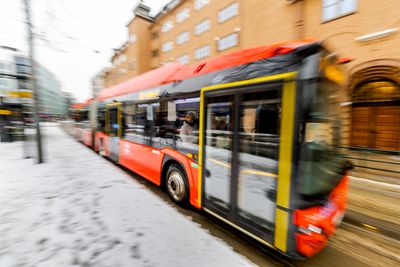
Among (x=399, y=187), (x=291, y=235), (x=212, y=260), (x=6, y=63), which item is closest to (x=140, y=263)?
(x=212, y=260)

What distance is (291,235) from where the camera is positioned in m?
2.31

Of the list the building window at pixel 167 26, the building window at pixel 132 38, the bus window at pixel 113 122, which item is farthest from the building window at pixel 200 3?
the bus window at pixel 113 122

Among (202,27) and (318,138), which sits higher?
(202,27)

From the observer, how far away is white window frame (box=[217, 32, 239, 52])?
18.5 metres

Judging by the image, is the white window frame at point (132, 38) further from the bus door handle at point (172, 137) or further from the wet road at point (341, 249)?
the wet road at point (341, 249)

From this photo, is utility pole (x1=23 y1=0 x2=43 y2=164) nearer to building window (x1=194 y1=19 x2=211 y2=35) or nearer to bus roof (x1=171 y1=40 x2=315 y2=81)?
bus roof (x1=171 y1=40 x2=315 y2=81)

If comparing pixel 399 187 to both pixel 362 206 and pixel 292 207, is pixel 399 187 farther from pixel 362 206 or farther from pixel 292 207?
pixel 292 207

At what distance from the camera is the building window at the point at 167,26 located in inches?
1135

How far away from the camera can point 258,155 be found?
2682 mm

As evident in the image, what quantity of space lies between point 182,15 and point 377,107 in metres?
24.6

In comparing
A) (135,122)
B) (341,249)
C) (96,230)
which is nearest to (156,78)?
(135,122)

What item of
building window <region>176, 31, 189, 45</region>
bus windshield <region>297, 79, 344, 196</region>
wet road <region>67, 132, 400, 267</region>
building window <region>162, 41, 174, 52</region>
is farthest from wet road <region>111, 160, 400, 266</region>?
building window <region>162, 41, 174, 52</region>

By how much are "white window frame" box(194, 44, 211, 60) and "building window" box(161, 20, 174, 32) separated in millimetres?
8193

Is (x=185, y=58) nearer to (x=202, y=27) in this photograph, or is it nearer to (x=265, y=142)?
(x=202, y=27)
